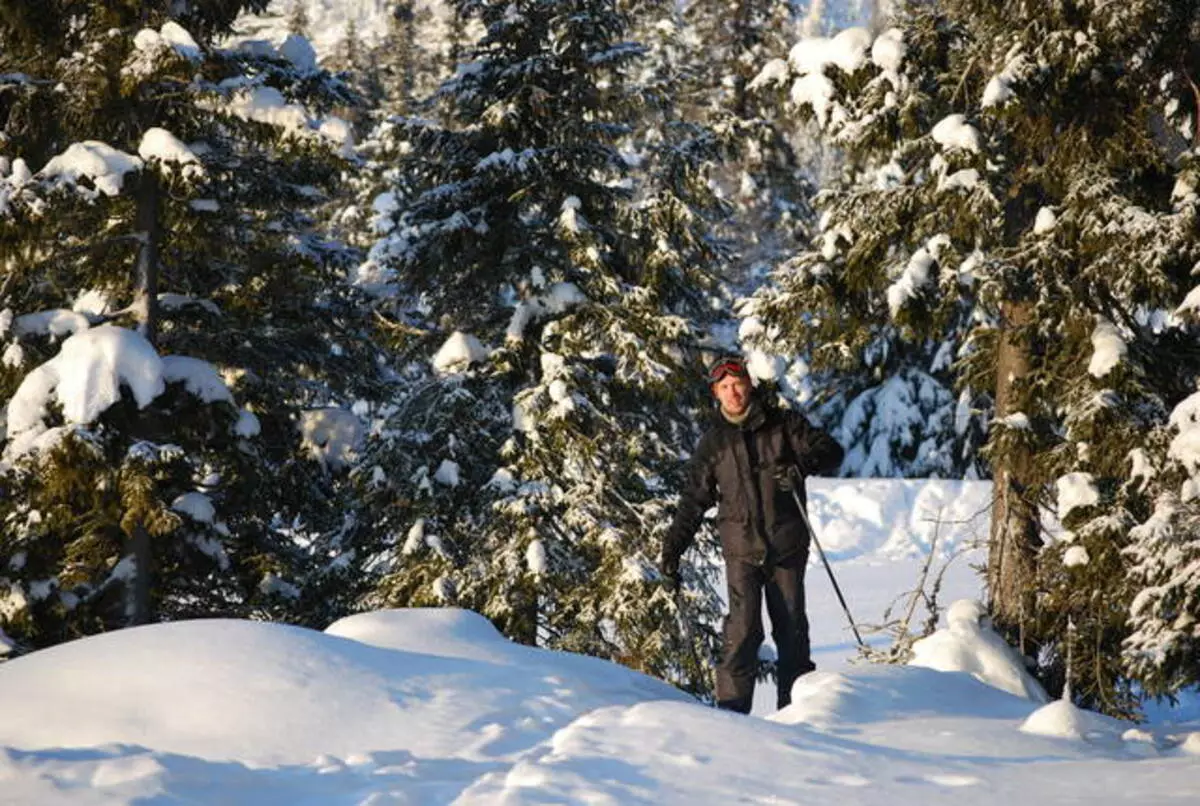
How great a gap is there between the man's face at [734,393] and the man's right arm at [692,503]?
1.04ft

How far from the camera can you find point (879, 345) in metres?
23.2

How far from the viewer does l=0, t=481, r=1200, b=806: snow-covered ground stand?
3678 millimetres

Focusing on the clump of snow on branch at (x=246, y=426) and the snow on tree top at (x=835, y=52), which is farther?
the clump of snow on branch at (x=246, y=426)

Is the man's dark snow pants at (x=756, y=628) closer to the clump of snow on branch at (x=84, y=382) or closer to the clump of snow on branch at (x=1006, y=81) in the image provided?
the clump of snow on branch at (x=1006, y=81)

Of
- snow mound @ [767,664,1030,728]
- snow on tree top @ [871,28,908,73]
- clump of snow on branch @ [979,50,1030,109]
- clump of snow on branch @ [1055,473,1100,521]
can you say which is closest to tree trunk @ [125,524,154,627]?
snow mound @ [767,664,1030,728]

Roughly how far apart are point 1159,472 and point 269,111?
756 cm

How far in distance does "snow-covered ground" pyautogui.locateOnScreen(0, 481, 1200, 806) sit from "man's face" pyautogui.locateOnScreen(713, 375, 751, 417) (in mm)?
1842

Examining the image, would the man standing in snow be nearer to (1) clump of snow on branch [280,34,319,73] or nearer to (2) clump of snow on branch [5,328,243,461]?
(2) clump of snow on branch [5,328,243,461]

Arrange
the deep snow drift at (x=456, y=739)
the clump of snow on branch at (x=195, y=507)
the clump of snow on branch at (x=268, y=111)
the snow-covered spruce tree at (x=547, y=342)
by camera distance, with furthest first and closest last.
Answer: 1. the snow-covered spruce tree at (x=547, y=342)
2. the clump of snow on branch at (x=195, y=507)
3. the clump of snow on branch at (x=268, y=111)
4. the deep snow drift at (x=456, y=739)

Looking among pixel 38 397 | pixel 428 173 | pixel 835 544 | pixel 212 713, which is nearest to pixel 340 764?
pixel 212 713

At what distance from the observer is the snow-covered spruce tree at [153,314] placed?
343 inches

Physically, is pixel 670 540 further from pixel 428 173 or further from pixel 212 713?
pixel 428 173

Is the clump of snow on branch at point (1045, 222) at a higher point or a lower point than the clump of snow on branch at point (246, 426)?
higher

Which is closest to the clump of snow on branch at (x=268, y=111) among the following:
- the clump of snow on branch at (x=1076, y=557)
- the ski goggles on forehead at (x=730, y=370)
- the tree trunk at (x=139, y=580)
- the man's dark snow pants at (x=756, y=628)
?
the tree trunk at (x=139, y=580)
